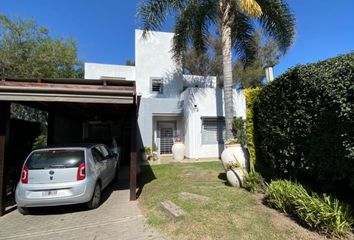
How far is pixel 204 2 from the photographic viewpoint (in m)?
12.2

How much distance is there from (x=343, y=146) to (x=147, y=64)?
15.1m

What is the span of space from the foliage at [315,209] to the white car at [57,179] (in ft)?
14.6

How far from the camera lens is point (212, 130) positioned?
1571 cm

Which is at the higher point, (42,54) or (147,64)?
(42,54)

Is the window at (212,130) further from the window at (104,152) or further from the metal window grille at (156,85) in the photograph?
the window at (104,152)

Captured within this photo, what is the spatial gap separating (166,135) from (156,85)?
3.90m

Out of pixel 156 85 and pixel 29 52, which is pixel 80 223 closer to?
pixel 156 85

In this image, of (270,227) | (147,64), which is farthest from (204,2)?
(270,227)

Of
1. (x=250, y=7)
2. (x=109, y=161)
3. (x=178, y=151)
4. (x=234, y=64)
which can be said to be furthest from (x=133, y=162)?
(x=234, y=64)

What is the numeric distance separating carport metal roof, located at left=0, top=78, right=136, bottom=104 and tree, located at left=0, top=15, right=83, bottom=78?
13.9m

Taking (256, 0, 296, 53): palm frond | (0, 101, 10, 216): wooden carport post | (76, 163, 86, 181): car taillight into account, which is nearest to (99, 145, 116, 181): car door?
(76, 163, 86, 181): car taillight

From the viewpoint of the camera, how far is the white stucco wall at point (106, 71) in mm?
17500

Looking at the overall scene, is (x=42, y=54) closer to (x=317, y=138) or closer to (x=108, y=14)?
(x=108, y=14)

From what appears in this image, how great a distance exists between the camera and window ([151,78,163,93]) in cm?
1794
